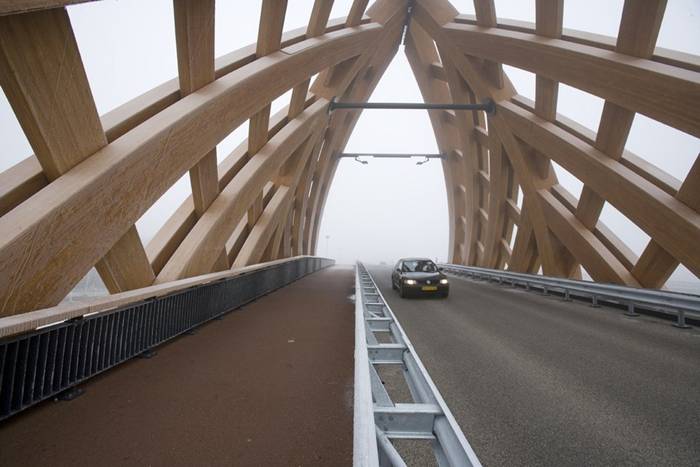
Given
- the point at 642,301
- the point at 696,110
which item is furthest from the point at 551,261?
the point at 696,110

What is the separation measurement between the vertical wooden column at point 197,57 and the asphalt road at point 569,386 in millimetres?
5940

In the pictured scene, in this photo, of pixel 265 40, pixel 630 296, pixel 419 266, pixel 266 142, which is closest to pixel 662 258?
pixel 630 296

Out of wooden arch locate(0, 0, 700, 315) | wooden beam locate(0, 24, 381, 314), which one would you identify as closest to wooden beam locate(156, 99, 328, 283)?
wooden arch locate(0, 0, 700, 315)

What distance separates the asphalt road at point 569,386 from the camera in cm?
286

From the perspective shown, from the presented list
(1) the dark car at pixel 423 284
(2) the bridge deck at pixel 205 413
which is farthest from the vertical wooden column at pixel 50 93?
(1) the dark car at pixel 423 284

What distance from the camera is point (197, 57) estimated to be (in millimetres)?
7527

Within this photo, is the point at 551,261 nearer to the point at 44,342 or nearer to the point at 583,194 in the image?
the point at 583,194

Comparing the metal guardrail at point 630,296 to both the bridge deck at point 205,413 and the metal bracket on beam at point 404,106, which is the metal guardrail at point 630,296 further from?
the metal bracket on beam at point 404,106

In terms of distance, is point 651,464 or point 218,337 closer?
point 651,464

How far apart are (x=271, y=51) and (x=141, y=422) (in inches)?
415

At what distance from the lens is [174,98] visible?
24.6 feet

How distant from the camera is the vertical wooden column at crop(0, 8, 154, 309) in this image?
4.09 m

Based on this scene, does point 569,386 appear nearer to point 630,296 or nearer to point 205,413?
point 205,413

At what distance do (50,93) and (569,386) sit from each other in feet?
24.6
